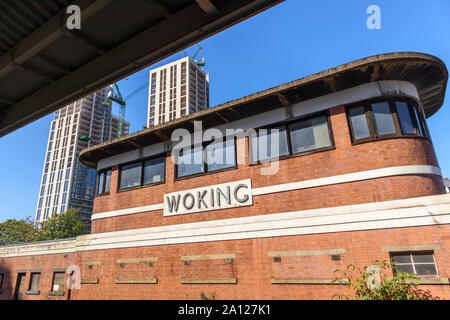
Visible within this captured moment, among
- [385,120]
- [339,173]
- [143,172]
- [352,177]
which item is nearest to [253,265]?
[339,173]

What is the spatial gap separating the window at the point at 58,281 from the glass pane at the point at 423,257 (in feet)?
51.5

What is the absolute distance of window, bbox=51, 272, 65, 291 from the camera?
48.4ft

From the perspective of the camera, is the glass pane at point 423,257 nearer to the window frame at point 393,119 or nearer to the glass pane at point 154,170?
the window frame at point 393,119

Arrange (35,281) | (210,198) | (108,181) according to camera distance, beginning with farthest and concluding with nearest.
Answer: (35,281) → (108,181) → (210,198)

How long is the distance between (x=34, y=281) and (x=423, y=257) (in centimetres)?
1872

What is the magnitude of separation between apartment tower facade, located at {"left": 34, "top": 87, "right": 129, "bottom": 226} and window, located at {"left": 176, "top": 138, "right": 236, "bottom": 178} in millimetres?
91289

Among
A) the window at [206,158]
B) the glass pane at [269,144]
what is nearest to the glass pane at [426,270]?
the glass pane at [269,144]

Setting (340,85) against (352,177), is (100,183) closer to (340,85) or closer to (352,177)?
(352,177)

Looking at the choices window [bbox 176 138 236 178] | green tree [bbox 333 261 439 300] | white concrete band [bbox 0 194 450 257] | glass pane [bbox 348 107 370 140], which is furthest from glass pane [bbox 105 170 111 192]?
glass pane [bbox 348 107 370 140]

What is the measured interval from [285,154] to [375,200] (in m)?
3.30

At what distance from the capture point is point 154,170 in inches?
527

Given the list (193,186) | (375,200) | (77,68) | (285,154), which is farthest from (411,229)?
(77,68)
